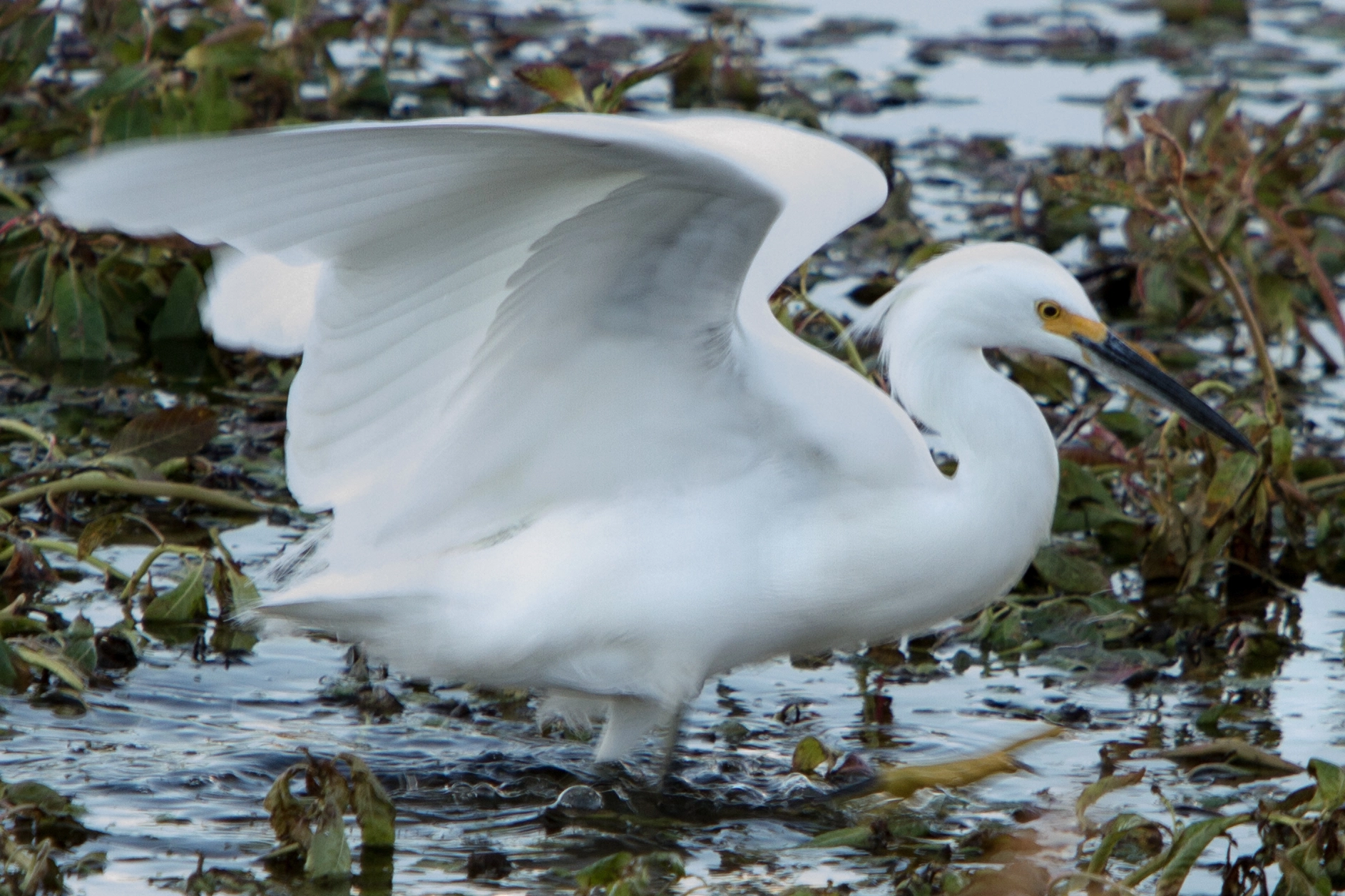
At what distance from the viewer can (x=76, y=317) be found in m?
5.73

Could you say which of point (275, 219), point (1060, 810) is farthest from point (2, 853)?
point (1060, 810)

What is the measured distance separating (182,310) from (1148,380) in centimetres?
321

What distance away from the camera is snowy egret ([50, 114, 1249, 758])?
3484mm

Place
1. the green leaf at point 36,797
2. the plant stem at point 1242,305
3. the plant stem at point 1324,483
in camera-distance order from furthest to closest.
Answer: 1. the plant stem at point 1324,483
2. the plant stem at point 1242,305
3. the green leaf at point 36,797

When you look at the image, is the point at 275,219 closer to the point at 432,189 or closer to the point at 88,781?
the point at 432,189

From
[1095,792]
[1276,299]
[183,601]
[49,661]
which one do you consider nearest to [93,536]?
[183,601]

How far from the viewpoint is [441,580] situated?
13.0ft

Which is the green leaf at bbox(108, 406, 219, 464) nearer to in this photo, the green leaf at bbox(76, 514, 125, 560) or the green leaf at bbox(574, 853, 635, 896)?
the green leaf at bbox(76, 514, 125, 560)

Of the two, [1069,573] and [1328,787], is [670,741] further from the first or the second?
[1069,573]

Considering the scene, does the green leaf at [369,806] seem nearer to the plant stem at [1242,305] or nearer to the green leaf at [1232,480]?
the green leaf at [1232,480]

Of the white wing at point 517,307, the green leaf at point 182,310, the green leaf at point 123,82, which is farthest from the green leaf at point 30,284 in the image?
the white wing at point 517,307

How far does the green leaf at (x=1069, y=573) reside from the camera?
495 centimetres

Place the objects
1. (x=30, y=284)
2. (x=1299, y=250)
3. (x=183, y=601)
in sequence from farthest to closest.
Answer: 1. (x=30, y=284)
2. (x=1299, y=250)
3. (x=183, y=601)

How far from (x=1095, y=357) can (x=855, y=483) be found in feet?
1.97
